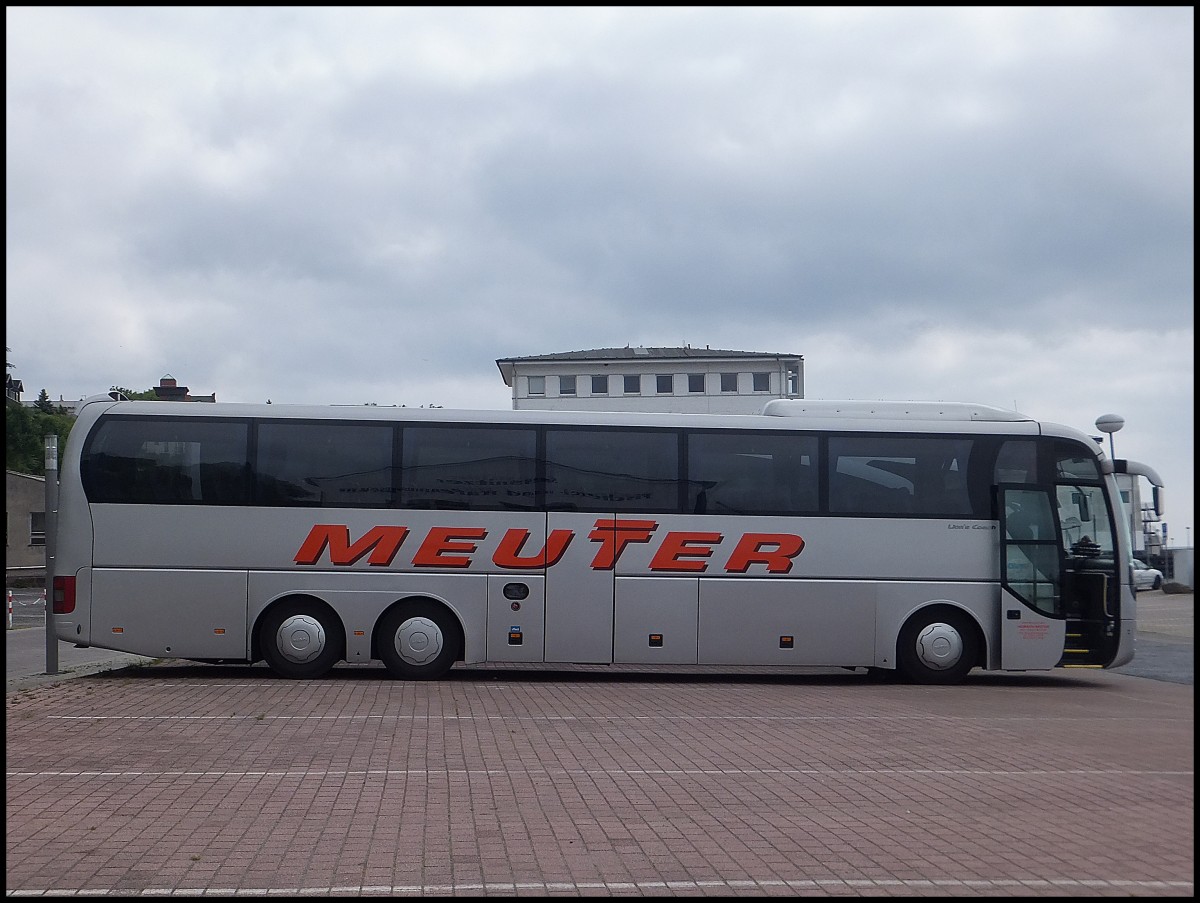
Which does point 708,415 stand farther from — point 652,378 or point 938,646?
point 652,378

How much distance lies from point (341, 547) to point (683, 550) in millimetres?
4516

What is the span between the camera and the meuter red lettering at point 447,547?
15.9m

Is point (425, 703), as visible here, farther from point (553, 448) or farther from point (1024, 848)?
point (1024, 848)

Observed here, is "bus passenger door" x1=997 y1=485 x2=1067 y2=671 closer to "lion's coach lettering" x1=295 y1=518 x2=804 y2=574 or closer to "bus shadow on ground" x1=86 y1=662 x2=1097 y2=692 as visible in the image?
"bus shadow on ground" x1=86 y1=662 x2=1097 y2=692

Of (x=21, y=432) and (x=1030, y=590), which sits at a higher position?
(x=21, y=432)

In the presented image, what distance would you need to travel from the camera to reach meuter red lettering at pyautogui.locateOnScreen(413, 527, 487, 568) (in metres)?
15.9

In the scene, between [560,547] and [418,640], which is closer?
[418,640]

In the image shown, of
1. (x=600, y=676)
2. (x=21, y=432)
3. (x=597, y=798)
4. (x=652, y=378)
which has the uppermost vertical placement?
(x=652, y=378)

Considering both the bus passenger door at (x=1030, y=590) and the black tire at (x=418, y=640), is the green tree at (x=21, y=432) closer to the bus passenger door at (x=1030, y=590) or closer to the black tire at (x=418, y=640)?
the black tire at (x=418, y=640)

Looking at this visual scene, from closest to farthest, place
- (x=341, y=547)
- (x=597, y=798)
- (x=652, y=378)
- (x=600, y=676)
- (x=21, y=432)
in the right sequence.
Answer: (x=21, y=432) → (x=597, y=798) → (x=341, y=547) → (x=600, y=676) → (x=652, y=378)

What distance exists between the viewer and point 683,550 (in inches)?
631

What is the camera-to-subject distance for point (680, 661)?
631 inches

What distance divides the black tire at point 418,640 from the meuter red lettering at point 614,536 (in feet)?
7.01

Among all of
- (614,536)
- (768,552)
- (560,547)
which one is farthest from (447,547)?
(768,552)
